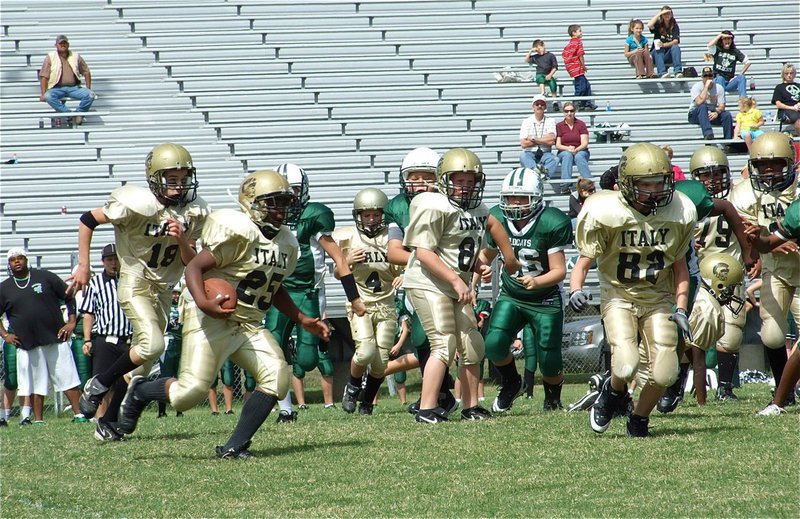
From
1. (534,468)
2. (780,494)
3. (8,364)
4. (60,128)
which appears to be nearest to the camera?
(780,494)

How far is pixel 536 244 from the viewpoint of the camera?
7.60 m

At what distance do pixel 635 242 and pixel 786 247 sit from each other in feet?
5.04

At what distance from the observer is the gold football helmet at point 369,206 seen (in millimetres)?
9211

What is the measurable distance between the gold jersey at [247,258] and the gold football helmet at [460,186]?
1367 mm

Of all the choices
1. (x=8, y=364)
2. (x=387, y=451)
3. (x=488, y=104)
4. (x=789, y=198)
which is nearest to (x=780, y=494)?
(x=387, y=451)

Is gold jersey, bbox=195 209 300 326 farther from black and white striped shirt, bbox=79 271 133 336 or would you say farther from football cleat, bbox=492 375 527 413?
black and white striped shirt, bbox=79 271 133 336

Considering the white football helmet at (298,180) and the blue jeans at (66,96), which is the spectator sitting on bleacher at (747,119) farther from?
the blue jeans at (66,96)

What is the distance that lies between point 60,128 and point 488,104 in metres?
6.30

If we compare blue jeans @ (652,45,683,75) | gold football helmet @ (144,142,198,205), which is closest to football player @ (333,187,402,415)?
gold football helmet @ (144,142,198,205)

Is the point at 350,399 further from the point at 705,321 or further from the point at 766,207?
the point at 766,207

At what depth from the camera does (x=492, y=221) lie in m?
7.18

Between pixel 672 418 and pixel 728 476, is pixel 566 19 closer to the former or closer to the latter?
pixel 672 418

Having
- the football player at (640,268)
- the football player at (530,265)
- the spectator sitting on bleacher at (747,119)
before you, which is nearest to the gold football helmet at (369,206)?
the football player at (530,265)

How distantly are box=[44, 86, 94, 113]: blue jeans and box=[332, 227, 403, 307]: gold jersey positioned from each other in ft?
25.6
